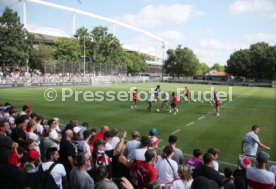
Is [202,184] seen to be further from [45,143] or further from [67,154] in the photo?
[45,143]

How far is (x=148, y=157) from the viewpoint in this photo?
616 centimetres

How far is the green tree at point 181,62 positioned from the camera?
122 metres

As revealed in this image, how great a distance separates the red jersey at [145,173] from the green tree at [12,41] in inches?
2438

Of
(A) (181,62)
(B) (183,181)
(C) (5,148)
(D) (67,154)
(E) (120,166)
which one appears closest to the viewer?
(B) (183,181)

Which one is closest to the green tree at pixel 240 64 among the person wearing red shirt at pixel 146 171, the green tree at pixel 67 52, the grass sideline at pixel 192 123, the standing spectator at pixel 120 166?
the green tree at pixel 67 52

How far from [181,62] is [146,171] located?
118m

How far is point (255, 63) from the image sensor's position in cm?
10088

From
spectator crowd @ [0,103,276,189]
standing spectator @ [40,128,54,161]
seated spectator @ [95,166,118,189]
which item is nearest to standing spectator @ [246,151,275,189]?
spectator crowd @ [0,103,276,189]

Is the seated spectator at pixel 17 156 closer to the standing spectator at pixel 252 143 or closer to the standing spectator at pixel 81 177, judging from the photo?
the standing spectator at pixel 81 177

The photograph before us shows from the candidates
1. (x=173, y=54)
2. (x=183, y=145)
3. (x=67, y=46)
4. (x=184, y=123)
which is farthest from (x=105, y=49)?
(x=183, y=145)

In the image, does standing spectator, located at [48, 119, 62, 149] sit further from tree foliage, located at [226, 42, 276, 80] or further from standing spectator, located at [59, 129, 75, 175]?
tree foliage, located at [226, 42, 276, 80]

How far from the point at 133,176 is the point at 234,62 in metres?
105

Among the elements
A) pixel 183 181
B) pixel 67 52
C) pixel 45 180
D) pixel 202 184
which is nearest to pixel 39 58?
pixel 67 52

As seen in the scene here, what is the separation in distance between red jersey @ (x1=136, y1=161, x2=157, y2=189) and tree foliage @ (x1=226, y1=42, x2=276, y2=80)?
3931 inches
